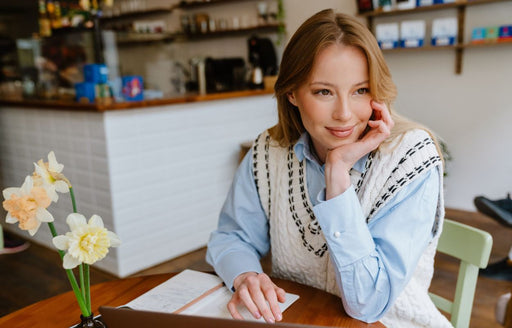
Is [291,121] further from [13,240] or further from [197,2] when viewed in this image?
[197,2]

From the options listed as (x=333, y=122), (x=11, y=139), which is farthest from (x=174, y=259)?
(x=333, y=122)

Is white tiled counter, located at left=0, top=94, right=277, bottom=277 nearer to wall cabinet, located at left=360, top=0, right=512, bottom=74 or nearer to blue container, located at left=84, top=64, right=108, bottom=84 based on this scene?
blue container, located at left=84, top=64, right=108, bottom=84

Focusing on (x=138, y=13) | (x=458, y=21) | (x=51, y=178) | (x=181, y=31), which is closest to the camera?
(x=51, y=178)

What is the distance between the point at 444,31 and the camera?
3.70 meters

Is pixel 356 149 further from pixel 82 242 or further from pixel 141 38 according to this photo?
pixel 141 38

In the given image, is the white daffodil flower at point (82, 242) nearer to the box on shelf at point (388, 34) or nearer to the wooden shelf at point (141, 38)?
the wooden shelf at point (141, 38)

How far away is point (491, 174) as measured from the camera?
3775 millimetres

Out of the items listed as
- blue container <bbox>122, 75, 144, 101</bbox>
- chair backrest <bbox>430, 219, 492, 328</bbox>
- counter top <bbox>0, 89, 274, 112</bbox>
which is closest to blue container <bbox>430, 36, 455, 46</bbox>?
counter top <bbox>0, 89, 274, 112</bbox>

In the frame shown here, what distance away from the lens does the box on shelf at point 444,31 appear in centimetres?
367

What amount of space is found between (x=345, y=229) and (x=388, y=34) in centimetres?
345

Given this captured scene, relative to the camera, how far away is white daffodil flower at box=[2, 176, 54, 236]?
28.2 inches

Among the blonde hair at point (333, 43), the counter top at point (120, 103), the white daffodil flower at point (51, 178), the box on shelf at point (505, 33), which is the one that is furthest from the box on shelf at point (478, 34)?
the white daffodil flower at point (51, 178)

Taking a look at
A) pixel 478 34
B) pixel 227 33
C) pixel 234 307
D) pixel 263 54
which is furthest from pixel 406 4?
pixel 234 307

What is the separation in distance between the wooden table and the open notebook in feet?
0.10
